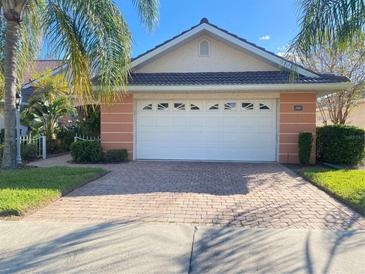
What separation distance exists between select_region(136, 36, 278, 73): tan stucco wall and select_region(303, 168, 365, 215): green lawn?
5185 millimetres

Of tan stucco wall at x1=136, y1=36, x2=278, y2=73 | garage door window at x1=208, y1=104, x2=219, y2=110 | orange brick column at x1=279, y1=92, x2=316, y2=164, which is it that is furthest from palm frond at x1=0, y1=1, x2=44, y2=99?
orange brick column at x1=279, y1=92, x2=316, y2=164

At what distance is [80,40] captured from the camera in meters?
8.71

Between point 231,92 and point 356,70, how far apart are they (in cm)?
983

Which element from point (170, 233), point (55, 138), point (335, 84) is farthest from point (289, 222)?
point (55, 138)

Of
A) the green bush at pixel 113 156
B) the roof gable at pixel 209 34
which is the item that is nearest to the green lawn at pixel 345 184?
the roof gable at pixel 209 34

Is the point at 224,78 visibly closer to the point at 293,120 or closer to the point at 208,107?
the point at 208,107

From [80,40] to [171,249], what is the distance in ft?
22.5

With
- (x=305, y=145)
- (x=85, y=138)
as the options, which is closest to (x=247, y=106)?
(x=305, y=145)

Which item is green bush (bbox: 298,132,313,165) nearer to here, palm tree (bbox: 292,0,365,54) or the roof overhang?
the roof overhang

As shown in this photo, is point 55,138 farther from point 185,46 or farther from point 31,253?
point 31,253

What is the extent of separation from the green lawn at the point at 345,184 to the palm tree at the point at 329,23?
10.6ft

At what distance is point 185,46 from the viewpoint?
12.6m

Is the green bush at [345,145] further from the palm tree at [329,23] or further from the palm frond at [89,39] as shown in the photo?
the palm frond at [89,39]

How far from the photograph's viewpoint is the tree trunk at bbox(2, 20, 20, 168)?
8.92 meters
